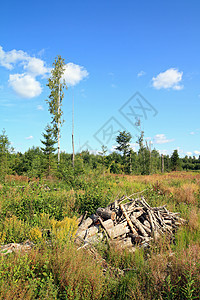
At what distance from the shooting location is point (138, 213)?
6215 millimetres

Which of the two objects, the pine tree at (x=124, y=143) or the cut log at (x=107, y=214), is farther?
the pine tree at (x=124, y=143)

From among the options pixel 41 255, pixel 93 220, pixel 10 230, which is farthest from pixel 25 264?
pixel 93 220

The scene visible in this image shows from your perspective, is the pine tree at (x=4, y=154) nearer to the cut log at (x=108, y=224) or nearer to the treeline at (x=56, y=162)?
the treeline at (x=56, y=162)

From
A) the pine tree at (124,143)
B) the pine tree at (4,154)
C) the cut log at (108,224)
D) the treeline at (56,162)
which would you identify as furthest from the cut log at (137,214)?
the pine tree at (124,143)

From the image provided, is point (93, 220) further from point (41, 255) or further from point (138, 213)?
point (41, 255)

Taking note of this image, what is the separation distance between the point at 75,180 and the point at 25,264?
8505mm

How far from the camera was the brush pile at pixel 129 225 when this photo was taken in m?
5.02

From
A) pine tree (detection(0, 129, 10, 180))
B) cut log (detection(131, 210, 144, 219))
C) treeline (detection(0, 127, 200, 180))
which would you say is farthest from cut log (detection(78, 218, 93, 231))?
pine tree (detection(0, 129, 10, 180))

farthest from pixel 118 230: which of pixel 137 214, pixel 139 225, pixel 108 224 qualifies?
pixel 137 214

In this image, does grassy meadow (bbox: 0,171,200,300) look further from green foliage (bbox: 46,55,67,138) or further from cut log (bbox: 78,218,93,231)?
green foliage (bbox: 46,55,67,138)

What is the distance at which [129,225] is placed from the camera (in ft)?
18.6

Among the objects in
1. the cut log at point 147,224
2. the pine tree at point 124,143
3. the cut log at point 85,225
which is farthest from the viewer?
the pine tree at point 124,143

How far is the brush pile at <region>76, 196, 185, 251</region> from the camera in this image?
502 cm

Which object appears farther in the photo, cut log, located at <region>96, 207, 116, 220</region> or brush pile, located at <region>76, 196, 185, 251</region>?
cut log, located at <region>96, 207, 116, 220</region>
